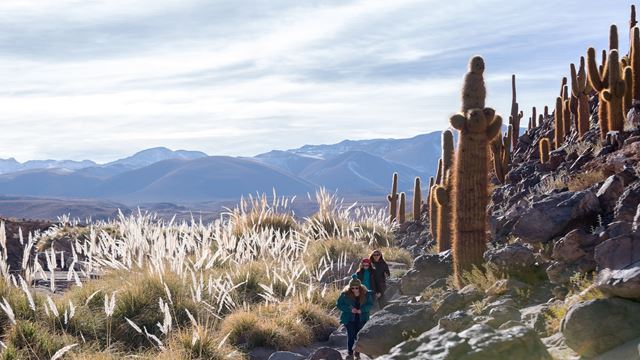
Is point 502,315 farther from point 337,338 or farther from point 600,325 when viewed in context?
point 337,338

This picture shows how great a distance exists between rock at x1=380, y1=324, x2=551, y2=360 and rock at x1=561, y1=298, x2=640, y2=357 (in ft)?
2.04

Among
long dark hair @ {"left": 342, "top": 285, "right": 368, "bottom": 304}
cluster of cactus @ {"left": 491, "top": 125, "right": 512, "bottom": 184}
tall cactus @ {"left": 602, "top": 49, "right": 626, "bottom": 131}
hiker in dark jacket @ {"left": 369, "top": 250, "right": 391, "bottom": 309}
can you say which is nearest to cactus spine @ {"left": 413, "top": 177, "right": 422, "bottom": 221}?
cluster of cactus @ {"left": 491, "top": 125, "right": 512, "bottom": 184}

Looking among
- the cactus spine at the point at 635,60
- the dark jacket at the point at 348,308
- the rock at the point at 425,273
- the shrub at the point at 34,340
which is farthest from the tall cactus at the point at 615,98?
the shrub at the point at 34,340

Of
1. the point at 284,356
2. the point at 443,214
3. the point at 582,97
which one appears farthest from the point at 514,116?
the point at 284,356

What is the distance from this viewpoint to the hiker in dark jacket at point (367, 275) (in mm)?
11273

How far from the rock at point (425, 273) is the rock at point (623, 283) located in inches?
224

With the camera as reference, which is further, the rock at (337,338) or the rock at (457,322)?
the rock at (337,338)

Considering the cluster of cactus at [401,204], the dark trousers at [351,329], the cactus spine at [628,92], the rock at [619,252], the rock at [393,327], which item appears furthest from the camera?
the cluster of cactus at [401,204]

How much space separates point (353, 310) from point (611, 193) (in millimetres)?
3722

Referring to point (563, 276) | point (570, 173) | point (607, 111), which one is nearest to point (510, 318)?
point (563, 276)

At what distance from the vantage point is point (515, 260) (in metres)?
9.22

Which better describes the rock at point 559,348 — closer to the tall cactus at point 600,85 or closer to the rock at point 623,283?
the rock at point 623,283

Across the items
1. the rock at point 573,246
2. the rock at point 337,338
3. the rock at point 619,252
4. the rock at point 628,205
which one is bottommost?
the rock at point 337,338

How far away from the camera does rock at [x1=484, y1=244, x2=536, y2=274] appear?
9.14m
